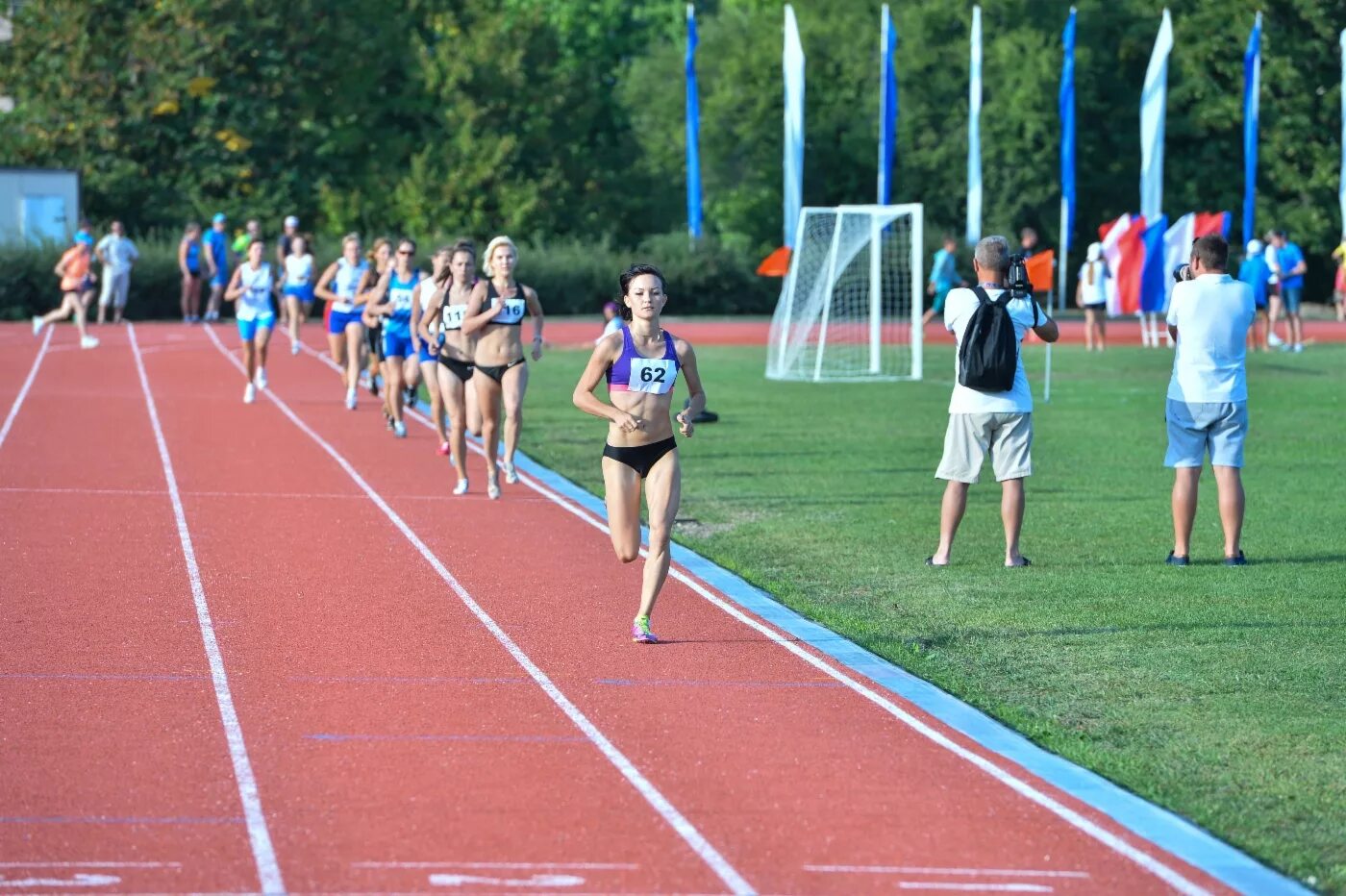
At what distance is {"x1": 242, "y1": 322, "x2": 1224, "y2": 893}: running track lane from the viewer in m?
6.69

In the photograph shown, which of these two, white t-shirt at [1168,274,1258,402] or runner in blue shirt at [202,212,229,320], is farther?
runner in blue shirt at [202,212,229,320]

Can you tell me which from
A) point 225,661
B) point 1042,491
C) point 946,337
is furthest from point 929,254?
point 225,661

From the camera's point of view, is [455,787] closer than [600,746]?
Yes

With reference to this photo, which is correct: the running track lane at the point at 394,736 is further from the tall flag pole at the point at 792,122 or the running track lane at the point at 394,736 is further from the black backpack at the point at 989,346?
the tall flag pole at the point at 792,122

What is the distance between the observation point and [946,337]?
41.8m

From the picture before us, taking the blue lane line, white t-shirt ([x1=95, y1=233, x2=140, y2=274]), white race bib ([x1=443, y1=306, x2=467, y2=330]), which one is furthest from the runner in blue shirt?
the blue lane line

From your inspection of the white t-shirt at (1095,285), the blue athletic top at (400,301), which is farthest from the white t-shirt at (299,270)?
the white t-shirt at (1095,285)

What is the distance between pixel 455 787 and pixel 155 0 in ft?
159

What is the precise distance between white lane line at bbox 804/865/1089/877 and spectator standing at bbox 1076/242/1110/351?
26962mm

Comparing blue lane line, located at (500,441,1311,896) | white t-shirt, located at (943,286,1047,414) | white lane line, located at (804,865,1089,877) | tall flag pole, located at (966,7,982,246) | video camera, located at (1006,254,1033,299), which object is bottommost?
blue lane line, located at (500,441,1311,896)

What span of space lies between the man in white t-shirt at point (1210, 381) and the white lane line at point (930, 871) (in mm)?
6504

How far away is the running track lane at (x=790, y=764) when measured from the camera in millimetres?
6688

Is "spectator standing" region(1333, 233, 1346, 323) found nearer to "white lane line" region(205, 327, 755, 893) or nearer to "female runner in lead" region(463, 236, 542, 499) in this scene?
"female runner in lead" region(463, 236, 542, 499)

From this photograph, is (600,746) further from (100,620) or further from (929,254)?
(929,254)
